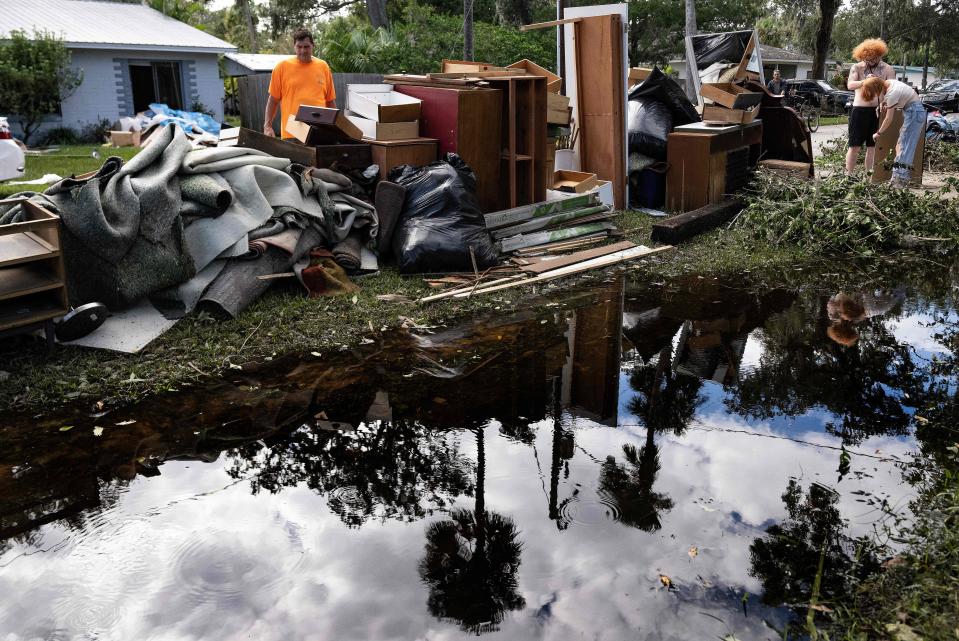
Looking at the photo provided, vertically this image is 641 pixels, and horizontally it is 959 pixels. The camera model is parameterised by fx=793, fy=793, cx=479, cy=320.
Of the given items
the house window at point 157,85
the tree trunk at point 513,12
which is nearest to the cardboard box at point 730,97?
the house window at point 157,85

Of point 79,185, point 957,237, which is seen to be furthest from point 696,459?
point 957,237

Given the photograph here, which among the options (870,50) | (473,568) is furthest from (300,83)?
(870,50)

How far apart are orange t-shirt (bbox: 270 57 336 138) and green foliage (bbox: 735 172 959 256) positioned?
15.3 feet

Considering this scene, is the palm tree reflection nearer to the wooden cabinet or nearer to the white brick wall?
the wooden cabinet

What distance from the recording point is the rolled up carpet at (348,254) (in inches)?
252

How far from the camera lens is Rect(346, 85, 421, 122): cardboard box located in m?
7.31

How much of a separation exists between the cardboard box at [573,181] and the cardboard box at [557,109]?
57 centimetres

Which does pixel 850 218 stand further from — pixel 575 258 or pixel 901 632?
pixel 901 632

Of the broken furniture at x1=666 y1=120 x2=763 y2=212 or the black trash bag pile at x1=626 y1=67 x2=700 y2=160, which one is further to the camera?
the black trash bag pile at x1=626 y1=67 x2=700 y2=160

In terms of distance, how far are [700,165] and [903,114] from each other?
11.5ft

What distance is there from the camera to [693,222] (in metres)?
8.24

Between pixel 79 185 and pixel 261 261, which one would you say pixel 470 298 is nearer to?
pixel 261 261

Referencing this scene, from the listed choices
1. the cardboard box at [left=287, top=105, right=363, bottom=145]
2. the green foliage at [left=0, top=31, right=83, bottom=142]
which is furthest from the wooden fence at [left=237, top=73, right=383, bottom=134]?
the green foliage at [left=0, top=31, right=83, bottom=142]

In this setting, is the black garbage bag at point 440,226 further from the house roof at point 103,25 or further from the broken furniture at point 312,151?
the house roof at point 103,25
